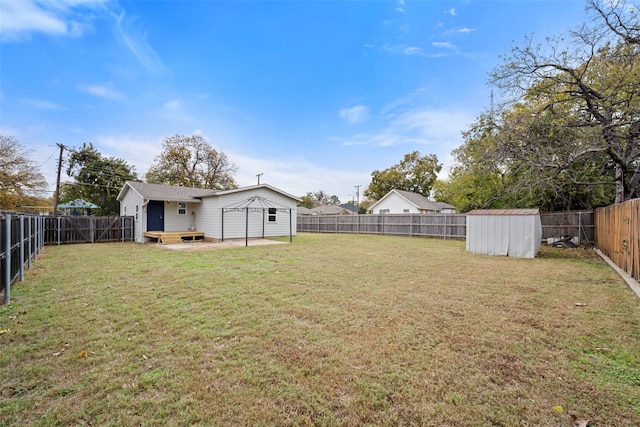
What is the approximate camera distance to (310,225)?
24469 mm

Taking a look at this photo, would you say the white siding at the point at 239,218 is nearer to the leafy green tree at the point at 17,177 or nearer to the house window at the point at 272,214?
the house window at the point at 272,214

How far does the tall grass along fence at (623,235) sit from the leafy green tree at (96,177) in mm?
31972

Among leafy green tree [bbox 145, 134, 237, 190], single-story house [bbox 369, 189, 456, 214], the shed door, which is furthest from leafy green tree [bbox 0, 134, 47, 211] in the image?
single-story house [bbox 369, 189, 456, 214]

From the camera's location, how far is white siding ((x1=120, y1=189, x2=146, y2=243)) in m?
14.9

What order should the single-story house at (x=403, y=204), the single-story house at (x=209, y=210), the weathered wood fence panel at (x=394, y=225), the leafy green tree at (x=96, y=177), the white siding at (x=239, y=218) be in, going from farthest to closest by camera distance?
1. the single-story house at (x=403, y=204)
2. the leafy green tree at (x=96, y=177)
3. the weathered wood fence panel at (x=394, y=225)
4. the white siding at (x=239, y=218)
5. the single-story house at (x=209, y=210)

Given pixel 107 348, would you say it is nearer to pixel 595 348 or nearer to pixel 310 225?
pixel 595 348

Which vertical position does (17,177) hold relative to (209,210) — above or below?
above

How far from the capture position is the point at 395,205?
31016 millimetres

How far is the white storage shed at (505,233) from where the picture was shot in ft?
32.9

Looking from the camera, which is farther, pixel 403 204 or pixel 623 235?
pixel 403 204

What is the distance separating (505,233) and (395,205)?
20.6 m

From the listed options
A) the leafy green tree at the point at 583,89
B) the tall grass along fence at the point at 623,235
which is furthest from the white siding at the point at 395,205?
the tall grass along fence at the point at 623,235

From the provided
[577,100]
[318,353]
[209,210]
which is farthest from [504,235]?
[209,210]

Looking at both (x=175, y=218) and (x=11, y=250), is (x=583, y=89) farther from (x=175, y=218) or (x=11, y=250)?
(x=175, y=218)
